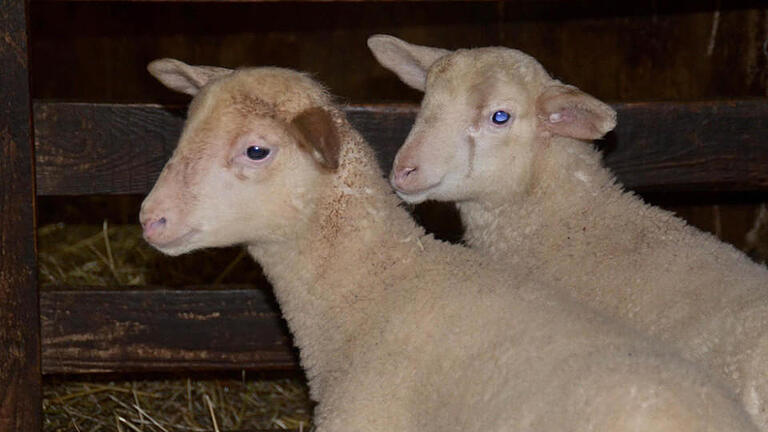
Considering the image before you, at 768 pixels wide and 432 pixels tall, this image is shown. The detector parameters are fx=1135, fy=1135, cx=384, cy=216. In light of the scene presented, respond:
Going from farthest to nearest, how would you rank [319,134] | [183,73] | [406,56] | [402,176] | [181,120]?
1. [406,56]
2. [181,120]
3. [402,176]
4. [183,73]
5. [319,134]

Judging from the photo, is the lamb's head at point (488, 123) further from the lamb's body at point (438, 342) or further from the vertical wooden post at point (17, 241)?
the vertical wooden post at point (17, 241)

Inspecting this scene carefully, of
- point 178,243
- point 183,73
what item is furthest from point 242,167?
point 183,73

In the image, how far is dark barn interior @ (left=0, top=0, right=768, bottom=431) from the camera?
4387 millimetres

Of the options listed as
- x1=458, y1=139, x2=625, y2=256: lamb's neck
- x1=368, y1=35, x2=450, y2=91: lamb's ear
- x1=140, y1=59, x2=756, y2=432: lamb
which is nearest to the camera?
x1=140, y1=59, x2=756, y2=432: lamb

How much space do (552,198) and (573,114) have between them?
0.34 metres

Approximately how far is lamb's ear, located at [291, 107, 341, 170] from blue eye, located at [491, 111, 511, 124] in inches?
39.5

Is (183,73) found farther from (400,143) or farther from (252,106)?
(400,143)

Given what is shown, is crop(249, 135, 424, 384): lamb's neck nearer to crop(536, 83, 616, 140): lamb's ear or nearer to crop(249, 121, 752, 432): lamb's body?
crop(249, 121, 752, 432): lamb's body

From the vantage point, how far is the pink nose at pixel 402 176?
389cm

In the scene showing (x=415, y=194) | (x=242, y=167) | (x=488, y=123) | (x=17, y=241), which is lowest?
(x=17, y=241)

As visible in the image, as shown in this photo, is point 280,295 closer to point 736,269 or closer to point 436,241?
point 436,241

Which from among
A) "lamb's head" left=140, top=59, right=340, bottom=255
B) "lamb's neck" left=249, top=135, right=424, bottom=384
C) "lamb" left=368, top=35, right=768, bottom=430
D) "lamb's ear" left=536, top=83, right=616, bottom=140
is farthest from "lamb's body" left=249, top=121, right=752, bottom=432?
"lamb's ear" left=536, top=83, right=616, bottom=140

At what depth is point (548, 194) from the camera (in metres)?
4.26

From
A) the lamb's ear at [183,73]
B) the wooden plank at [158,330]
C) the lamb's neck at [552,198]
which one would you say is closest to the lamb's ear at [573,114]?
the lamb's neck at [552,198]
